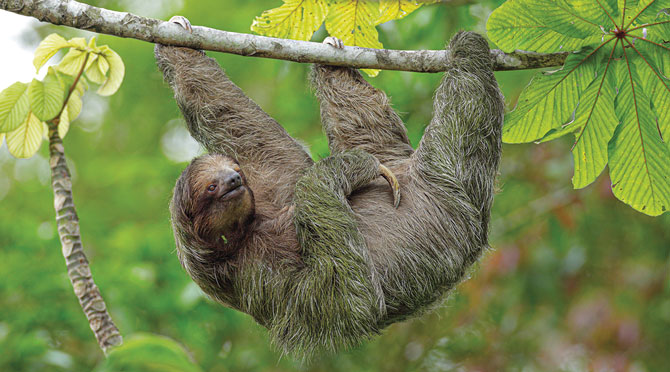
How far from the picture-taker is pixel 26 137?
6422mm

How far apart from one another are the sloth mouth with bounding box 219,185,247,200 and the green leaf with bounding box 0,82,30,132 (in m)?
2.05

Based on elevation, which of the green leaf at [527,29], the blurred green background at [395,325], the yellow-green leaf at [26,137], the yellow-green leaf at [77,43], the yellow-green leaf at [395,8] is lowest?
the blurred green background at [395,325]

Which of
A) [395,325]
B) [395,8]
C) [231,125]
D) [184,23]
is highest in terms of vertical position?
[184,23]

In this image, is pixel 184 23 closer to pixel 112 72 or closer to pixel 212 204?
pixel 112 72

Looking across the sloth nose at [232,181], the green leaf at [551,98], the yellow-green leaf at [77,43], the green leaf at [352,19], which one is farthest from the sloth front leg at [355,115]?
the yellow-green leaf at [77,43]

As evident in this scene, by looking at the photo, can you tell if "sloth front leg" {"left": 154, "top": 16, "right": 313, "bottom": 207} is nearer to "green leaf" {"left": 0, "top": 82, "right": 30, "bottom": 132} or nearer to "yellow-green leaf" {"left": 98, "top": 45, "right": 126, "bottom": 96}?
"yellow-green leaf" {"left": 98, "top": 45, "right": 126, "bottom": 96}

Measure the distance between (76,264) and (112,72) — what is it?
2.15 metres

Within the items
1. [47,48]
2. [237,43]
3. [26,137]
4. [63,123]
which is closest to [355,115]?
[237,43]

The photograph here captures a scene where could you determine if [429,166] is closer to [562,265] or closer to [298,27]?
[298,27]

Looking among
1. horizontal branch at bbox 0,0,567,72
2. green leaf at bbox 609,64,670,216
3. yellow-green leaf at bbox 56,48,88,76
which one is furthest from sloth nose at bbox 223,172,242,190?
green leaf at bbox 609,64,670,216

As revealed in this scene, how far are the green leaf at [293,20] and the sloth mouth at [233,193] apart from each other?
189 centimetres

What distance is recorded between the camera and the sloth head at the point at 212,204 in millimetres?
6078

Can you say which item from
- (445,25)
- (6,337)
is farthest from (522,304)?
(6,337)

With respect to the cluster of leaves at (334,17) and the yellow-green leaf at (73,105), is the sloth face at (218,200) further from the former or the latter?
the cluster of leaves at (334,17)
